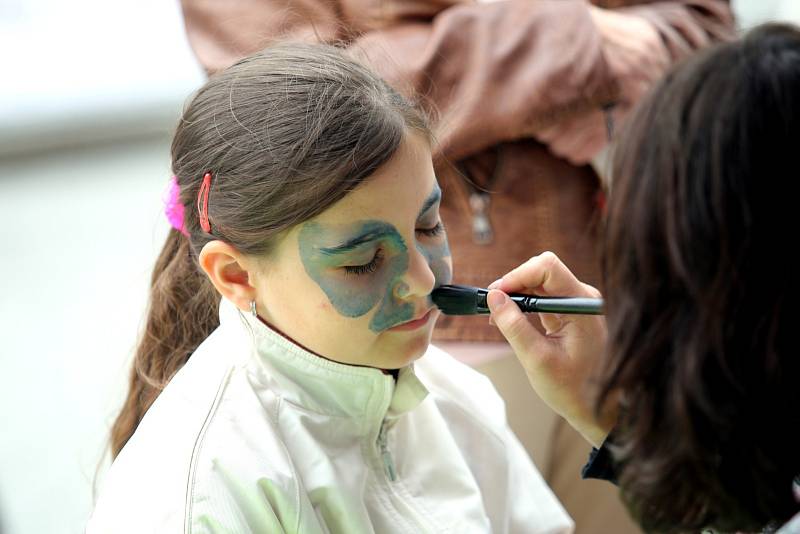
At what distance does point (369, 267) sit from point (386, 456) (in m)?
0.20

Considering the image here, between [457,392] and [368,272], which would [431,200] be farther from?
[457,392]

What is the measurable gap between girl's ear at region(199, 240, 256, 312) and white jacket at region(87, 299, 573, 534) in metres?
0.02

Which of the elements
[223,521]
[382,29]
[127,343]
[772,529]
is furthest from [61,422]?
[772,529]

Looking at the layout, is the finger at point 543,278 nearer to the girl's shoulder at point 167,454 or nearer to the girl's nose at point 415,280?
the girl's nose at point 415,280

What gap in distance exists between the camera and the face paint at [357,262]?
830 millimetres

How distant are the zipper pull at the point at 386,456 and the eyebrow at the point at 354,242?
0.65 ft

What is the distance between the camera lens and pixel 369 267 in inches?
33.4

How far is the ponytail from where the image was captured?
3.31ft

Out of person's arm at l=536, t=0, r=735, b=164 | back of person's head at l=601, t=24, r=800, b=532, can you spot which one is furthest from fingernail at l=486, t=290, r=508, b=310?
person's arm at l=536, t=0, r=735, b=164

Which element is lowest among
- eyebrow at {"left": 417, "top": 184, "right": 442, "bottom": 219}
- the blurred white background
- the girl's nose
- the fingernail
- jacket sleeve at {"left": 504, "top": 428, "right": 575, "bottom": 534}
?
the blurred white background

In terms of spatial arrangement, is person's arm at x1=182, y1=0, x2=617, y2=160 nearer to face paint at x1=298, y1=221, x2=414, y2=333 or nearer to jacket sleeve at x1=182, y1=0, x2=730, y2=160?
jacket sleeve at x1=182, y1=0, x2=730, y2=160

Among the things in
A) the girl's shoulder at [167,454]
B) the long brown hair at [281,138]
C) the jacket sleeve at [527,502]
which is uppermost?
the long brown hair at [281,138]

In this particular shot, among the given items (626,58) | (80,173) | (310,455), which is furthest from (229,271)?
(80,173)

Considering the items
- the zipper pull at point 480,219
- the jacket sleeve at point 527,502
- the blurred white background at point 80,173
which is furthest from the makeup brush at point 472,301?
the blurred white background at point 80,173
